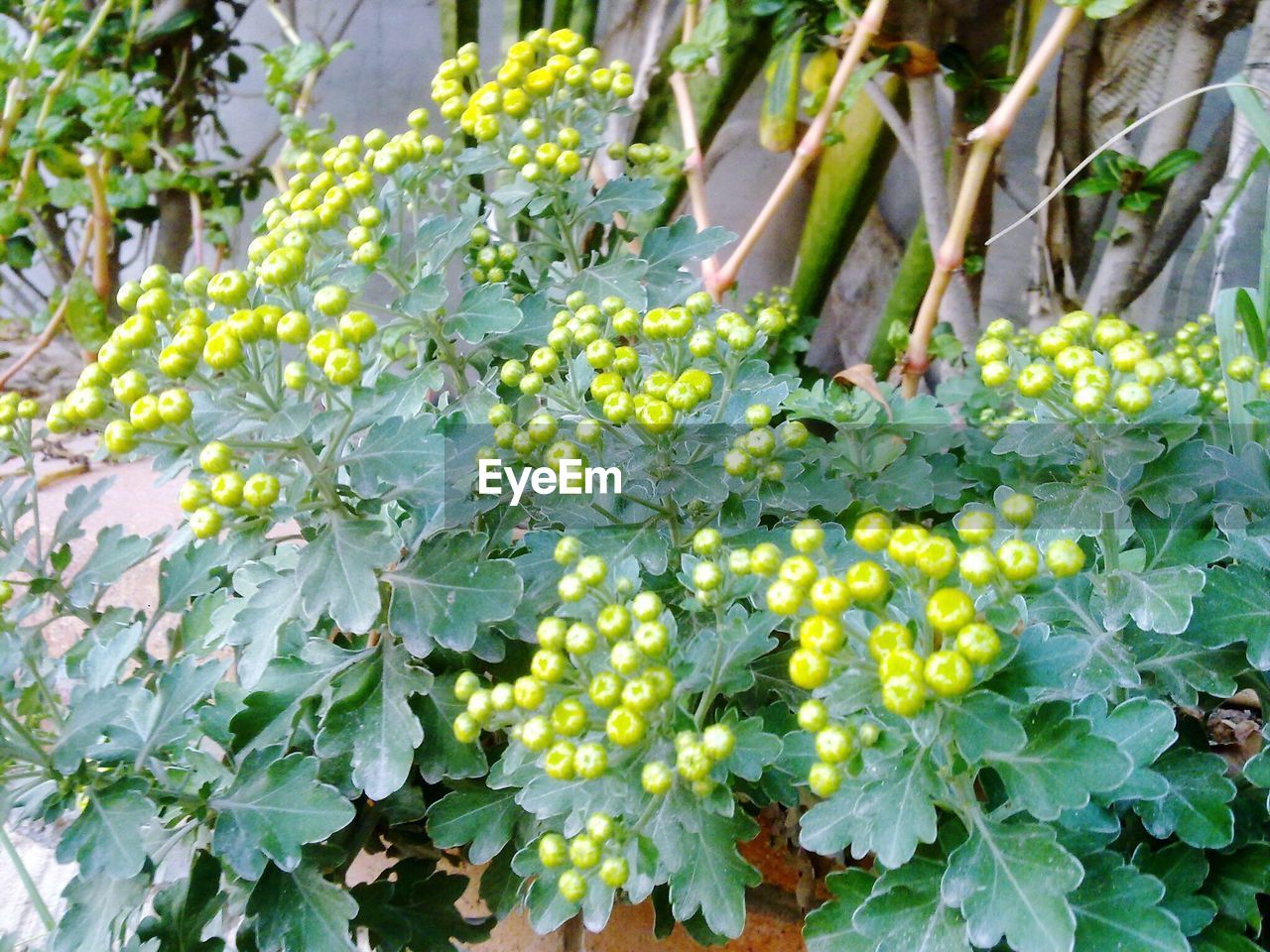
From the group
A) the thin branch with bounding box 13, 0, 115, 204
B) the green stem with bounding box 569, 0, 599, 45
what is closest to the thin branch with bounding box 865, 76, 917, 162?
the green stem with bounding box 569, 0, 599, 45

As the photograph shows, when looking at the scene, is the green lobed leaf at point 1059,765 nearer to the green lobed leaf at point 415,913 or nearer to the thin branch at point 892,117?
the green lobed leaf at point 415,913

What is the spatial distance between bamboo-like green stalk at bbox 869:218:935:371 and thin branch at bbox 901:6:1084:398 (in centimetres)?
22

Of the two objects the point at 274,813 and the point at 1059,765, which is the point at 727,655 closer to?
the point at 1059,765

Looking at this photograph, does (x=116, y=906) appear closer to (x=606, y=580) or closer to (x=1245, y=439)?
(x=606, y=580)

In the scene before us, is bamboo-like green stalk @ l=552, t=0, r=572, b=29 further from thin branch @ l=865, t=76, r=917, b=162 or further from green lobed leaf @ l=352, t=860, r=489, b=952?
green lobed leaf @ l=352, t=860, r=489, b=952

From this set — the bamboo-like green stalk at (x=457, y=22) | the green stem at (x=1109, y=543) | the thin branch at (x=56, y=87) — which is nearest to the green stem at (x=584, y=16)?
the bamboo-like green stalk at (x=457, y=22)

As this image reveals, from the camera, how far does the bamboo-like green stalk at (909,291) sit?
1502 millimetres

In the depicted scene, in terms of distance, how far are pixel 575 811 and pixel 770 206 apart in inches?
34.8

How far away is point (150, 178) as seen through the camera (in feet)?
5.98

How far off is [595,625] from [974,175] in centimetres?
86

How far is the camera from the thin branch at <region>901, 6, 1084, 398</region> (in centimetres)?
100

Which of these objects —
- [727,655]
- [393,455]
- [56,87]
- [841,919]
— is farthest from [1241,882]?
[56,87]

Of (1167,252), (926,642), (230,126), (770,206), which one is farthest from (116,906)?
(230,126)

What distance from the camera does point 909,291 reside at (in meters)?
1.53
